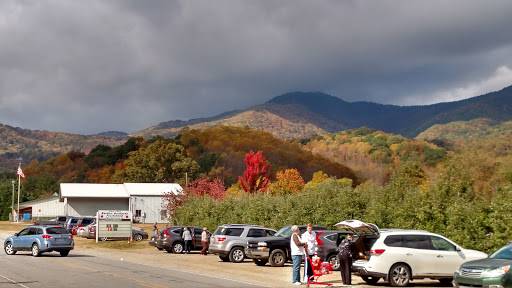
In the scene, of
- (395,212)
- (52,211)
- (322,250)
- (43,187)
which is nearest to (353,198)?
(395,212)

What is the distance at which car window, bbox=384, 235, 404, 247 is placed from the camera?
17922mm

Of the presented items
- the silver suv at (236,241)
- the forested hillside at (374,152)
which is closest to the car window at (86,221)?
the silver suv at (236,241)

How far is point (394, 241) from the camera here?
59.1 ft

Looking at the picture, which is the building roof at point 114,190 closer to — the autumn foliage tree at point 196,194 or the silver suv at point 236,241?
the autumn foliage tree at point 196,194

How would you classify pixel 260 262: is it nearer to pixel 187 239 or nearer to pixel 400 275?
pixel 187 239

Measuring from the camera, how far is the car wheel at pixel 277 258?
82.3 ft

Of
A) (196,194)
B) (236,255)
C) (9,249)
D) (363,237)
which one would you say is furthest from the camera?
(196,194)

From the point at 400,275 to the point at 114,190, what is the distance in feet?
204

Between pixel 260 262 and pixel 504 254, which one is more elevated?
pixel 504 254

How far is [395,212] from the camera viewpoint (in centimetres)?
2558

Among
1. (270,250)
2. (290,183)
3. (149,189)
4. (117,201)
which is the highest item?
(290,183)

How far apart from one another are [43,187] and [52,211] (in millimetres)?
38287

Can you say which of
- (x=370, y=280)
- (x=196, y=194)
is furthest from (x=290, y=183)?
(x=370, y=280)

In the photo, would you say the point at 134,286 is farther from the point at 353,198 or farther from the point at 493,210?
the point at 353,198
